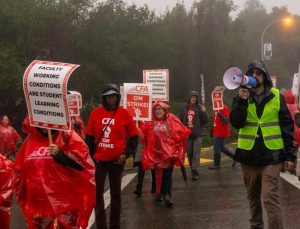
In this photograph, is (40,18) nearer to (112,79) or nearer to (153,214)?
(112,79)

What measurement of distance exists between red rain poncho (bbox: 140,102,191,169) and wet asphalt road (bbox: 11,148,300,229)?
64 centimetres

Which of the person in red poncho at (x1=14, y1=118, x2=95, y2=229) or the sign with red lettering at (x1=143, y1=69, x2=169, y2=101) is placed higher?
the sign with red lettering at (x1=143, y1=69, x2=169, y2=101)

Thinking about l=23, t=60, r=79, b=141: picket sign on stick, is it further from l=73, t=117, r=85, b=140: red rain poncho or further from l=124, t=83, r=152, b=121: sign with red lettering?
l=73, t=117, r=85, b=140: red rain poncho

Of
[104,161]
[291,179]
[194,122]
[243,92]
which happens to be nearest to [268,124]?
[243,92]

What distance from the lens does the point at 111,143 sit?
6938 millimetres

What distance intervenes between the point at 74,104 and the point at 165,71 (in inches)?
87.5

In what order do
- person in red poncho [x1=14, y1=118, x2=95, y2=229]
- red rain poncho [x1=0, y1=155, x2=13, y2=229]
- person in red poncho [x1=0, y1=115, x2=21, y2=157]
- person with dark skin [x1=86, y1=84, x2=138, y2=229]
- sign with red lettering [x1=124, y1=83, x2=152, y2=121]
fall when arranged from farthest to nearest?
person in red poncho [x1=0, y1=115, x2=21, y2=157]
sign with red lettering [x1=124, y1=83, x2=152, y2=121]
person with dark skin [x1=86, y1=84, x2=138, y2=229]
person in red poncho [x1=14, y1=118, x2=95, y2=229]
red rain poncho [x1=0, y1=155, x2=13, y2=229]

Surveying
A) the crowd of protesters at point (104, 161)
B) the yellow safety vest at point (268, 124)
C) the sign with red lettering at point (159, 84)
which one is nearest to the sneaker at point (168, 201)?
the crowd of protesters at point (104, 161)

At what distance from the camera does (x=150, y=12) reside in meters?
34.3

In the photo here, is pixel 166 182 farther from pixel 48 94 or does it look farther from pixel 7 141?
pixel 7 141

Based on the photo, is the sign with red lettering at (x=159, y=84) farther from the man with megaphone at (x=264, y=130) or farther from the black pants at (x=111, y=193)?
the man with megaphone at (x=264, y=130)

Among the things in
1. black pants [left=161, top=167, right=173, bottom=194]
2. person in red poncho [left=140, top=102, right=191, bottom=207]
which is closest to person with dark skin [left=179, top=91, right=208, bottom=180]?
person in red poncho [left=140, top=102, right=191, bottom=207]

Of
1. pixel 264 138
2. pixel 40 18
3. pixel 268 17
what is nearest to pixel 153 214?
pixel 264 138

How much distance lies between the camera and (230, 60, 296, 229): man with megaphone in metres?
5.76
